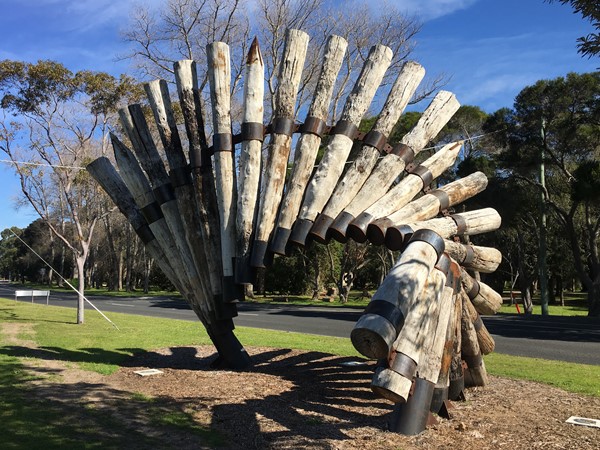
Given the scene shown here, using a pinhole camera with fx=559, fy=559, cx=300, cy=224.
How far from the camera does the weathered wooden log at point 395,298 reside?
3.95 m

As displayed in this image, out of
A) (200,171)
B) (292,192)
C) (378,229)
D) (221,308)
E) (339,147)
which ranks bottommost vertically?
(221,308)

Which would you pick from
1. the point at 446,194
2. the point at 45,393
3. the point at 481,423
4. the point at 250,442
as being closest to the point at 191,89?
the point at 446,194

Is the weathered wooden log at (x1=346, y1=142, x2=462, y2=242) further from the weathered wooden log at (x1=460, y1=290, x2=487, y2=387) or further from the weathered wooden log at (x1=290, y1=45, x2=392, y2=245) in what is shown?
the weathered wooden log at (x1=460, y1=290, x2=487, y2=387)

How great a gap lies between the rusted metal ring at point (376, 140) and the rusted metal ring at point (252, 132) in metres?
1.31

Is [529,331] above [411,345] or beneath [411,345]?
beneath

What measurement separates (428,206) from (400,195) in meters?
0.33

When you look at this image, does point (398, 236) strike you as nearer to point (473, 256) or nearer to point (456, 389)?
point (473, 256)

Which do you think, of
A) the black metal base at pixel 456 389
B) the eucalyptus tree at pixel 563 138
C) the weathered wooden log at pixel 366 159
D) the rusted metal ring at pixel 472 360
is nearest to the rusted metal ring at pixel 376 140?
the weathered wooden log at pixel 366 159

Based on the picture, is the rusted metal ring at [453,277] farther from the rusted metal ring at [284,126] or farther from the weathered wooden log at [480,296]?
the rusted metal ring at [284,126]

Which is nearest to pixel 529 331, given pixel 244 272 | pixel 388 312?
pixel 244 272

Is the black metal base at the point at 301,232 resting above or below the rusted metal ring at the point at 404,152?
below

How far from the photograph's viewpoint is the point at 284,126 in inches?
266

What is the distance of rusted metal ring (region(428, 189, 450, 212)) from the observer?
20.5 feet

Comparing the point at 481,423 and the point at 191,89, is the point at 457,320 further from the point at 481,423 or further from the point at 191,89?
the point at 191,89
